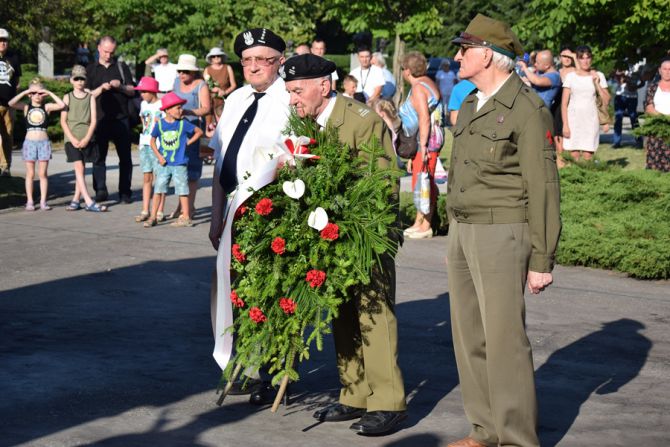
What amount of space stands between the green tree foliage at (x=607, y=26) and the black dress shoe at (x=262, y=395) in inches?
696

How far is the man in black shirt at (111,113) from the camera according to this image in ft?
48.5

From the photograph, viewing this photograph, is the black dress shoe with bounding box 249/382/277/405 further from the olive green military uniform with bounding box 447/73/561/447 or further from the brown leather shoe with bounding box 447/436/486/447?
the olive green military uniform with bounding box 447/73/561/447

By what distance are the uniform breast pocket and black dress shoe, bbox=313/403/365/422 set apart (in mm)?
1662

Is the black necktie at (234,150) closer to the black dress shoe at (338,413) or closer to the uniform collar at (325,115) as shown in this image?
the uniform collar at (325,115)

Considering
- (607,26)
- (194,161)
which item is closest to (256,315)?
(194,161)

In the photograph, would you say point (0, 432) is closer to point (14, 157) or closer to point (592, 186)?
point (592, 186)

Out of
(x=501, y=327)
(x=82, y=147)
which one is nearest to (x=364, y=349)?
(x=501, y=327)

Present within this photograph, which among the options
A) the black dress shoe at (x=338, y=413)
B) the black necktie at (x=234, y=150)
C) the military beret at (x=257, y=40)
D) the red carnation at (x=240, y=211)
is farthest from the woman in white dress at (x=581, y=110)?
the red carnation at (x=240, y=211)

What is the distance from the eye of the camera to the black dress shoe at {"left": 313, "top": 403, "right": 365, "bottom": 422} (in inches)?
237

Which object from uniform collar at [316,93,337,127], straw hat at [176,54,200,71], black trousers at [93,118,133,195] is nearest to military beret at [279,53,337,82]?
uniform collar at [316,93,337,127]

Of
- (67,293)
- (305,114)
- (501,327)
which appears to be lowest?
(67,293)

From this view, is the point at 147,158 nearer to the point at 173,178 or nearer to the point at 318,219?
the point at 173,178

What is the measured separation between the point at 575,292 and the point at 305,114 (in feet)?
15.3

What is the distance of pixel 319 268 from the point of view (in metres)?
5.61
